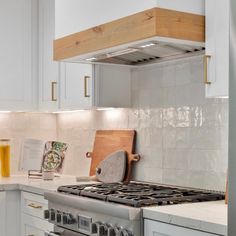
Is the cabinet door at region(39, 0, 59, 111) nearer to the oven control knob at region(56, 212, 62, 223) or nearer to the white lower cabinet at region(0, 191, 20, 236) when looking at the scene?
the white lower cabinet at region(0, 191, 20, 236)

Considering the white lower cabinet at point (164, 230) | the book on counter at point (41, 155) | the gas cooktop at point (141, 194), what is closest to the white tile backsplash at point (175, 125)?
the gas cooktop at point (141, 194)

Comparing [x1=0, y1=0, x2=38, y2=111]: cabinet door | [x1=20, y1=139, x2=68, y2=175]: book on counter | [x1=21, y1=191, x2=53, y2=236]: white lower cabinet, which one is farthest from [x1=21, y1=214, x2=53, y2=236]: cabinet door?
[x1=0, y1=0, x2=38, y2=111]: cabinet door

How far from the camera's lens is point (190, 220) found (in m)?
2.01

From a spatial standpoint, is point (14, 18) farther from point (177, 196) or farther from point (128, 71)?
point (177, 196)

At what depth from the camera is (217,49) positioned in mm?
2400

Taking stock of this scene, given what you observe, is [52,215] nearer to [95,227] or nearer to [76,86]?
[95,227]

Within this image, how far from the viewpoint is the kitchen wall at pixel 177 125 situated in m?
2.82

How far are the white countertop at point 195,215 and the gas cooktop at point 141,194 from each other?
0.07m

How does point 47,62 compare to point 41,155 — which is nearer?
point 47,62

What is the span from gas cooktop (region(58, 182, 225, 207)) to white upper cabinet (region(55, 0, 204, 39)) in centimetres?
91

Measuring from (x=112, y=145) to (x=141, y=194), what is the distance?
1.03 meters

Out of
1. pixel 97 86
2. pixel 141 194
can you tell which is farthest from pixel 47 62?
pixel 141 194

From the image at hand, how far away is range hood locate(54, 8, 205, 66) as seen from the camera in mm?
2434

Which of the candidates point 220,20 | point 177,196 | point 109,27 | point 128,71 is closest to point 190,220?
point 177,196
